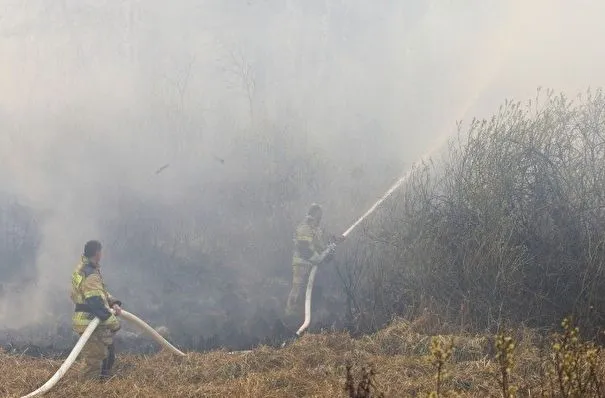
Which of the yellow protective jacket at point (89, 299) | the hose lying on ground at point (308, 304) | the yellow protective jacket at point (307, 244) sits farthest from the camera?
the yellow protective jacket at point (307, 244)

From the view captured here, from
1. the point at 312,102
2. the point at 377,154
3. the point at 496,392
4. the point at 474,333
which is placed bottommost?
the point at 496,392

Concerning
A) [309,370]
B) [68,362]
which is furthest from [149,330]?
[309,370]

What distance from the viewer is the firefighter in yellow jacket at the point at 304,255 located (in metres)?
11.4

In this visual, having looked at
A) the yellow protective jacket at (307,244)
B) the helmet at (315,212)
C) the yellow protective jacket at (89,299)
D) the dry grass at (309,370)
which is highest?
the helmet at (315,212)

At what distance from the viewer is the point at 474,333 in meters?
8.47

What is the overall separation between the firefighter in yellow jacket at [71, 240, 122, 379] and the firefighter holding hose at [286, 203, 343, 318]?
442cm

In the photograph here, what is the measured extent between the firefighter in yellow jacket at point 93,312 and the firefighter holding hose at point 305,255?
14.5ft

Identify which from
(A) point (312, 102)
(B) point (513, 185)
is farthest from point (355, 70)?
(B) point (513, 185)

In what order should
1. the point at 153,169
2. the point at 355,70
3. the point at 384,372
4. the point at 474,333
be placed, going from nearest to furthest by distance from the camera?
the point at 384,372 → the point at 474,333 → the point at 153,169 → the point at 355,70

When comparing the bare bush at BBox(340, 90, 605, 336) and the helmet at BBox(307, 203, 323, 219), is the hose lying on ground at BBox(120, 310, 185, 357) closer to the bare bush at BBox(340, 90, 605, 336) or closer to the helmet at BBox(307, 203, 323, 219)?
the bare bush at BBox(340, 90, 605, 336)

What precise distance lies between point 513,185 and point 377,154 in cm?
931

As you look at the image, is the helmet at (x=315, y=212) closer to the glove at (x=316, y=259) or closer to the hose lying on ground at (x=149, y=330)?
the glove at (x=316, y=259)

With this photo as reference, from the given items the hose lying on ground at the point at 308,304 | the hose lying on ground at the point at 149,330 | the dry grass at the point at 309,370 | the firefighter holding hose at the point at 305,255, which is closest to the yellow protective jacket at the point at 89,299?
the hose lying on ground at the point at 149,330

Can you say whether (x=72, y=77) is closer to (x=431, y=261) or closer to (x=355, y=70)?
(x=355, y=70)
